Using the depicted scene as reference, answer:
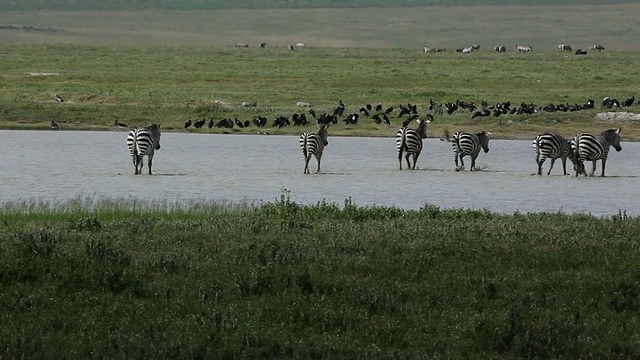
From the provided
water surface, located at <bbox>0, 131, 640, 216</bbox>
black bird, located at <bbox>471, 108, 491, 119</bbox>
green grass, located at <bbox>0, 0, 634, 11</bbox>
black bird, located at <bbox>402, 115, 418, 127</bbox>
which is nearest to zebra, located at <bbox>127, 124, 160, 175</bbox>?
water surface, located at <bbox>0, 131, 640, 216</bbox>

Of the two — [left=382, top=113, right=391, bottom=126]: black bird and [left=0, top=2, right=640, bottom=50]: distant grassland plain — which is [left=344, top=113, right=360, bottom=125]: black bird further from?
[left=0, top=2, right=640, bottom=50]: distant grassland plain

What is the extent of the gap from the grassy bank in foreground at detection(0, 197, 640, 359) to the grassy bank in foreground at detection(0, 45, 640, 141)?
84.7ft

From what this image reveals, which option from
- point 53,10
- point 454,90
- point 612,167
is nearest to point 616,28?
point 53,10

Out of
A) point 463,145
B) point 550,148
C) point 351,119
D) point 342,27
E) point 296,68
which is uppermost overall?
point 342,27

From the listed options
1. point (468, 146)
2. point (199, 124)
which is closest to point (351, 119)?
point (199, 124)

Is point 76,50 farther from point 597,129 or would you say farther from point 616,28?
point 616,28

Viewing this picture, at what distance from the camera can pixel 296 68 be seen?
68062 millimetres

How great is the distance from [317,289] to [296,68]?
5811 centimetres

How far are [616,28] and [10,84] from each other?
296ft

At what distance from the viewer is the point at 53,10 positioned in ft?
479

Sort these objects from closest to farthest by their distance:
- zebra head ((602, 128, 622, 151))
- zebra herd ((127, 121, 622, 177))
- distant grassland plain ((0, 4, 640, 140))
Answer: zebra herd ((127, 121, 622, 177)) → zebra head ((602, 128, 622, 151)) → distant grassland plain ((0, 4, 640, 140))

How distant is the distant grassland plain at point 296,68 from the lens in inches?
1667

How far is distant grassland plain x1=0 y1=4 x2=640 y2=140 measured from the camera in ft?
139

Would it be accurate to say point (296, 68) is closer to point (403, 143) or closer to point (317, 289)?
point (403, 143)
